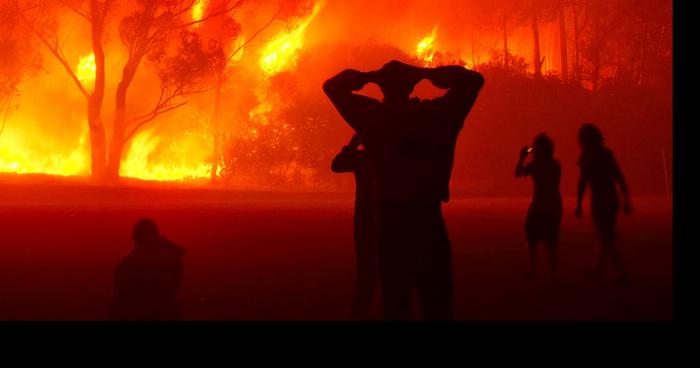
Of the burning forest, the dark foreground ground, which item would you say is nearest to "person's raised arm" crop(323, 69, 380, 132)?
the dark foreground ground

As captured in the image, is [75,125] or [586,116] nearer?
[586,116]

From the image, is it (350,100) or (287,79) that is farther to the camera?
(287,79)

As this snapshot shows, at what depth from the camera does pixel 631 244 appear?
10203 mm

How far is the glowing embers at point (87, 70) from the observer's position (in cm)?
2966

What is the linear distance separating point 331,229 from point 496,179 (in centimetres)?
1282

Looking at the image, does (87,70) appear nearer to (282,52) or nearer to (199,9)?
(199,9)

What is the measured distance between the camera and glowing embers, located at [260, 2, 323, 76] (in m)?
30.6

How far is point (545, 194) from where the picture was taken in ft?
23.1

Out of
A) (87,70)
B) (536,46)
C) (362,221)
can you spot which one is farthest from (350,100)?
(87,70)

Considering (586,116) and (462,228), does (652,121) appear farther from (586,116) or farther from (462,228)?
(462,228)

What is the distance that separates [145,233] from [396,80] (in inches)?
74.4

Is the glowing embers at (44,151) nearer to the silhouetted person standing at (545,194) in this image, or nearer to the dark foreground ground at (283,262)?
the dark foreground ground at (283,262)

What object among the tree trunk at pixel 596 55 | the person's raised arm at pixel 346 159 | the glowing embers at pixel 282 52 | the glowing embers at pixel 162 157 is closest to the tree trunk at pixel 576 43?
the tree trunk at pixel 596 55

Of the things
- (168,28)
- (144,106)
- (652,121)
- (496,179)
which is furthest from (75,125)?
(652,121)
